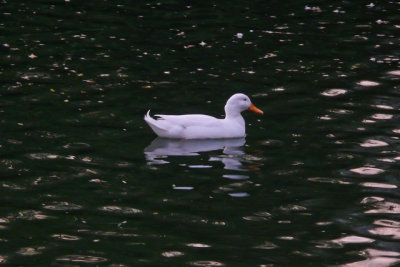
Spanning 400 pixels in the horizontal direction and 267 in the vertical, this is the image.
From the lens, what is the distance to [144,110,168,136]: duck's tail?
1288cm

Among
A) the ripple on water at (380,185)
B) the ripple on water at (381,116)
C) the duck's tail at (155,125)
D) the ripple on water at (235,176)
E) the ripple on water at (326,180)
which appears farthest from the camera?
the ripple on water at (381,116)

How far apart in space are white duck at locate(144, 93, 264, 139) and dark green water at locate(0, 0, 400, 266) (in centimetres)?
18

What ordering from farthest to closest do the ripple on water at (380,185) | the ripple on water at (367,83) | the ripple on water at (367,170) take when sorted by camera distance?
1. the ripple on water at (367,83)
2. the ripple on water at (367,170)
3. the ripple on water at (380,185)

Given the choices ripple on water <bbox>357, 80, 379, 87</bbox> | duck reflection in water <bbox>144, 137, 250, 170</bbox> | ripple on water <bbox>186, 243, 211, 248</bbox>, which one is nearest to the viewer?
ripple on water <bbox>186, 243, 211, 248</bbox>

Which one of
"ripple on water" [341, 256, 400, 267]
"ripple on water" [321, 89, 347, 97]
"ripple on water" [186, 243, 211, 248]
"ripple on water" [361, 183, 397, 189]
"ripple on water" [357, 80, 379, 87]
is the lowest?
"ripple on water" [341, 256, 400, 267]

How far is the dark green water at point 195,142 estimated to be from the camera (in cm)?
909

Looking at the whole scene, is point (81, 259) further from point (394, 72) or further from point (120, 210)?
point (394, 72)

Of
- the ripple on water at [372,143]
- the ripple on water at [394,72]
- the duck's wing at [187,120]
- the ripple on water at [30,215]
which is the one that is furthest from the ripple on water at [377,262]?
the ripple on water at [394,72]

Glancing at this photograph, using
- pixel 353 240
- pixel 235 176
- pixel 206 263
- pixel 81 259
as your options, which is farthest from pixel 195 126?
pixel 81 259

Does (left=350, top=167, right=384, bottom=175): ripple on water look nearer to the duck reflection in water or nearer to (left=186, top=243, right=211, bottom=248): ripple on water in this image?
the duck reflection in water

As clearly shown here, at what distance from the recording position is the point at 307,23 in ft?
70.7

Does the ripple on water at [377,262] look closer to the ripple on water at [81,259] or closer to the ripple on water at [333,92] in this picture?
the ripple on water at [81,259]

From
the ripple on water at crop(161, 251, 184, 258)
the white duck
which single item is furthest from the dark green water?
the white duck

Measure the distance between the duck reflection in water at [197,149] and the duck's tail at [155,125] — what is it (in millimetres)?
146
